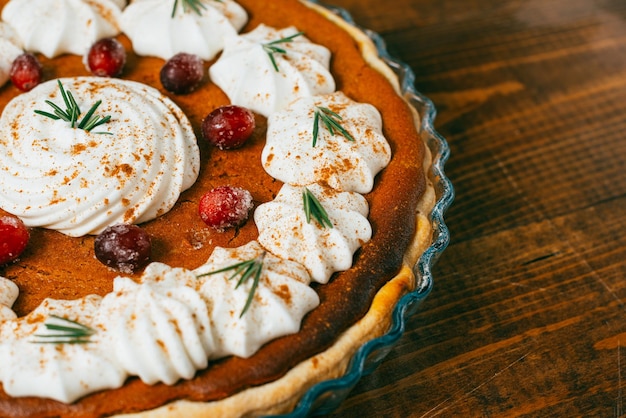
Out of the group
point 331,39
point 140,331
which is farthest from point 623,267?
point 140,331

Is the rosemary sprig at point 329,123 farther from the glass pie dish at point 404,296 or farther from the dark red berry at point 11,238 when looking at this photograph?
the dark red berry at point 11,238

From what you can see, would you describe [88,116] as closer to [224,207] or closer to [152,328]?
[224,207]

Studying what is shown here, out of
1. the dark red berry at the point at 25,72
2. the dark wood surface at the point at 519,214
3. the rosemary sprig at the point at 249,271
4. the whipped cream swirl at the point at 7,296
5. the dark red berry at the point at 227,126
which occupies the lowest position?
the dark wood surface at the point at 519,214

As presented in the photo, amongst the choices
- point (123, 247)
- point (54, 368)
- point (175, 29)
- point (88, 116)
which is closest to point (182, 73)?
point (175, 29)

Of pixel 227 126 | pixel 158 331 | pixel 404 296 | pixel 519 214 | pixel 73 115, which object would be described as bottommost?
pixel 519 214

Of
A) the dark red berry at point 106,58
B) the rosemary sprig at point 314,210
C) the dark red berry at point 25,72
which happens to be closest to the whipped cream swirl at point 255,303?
the rosemary sprig at point 314,210
